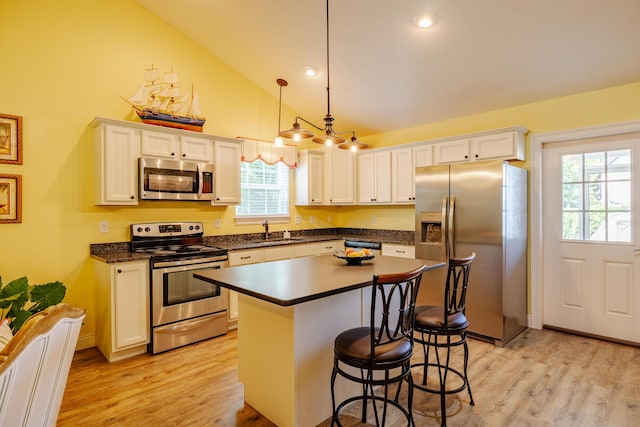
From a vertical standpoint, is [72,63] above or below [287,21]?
below

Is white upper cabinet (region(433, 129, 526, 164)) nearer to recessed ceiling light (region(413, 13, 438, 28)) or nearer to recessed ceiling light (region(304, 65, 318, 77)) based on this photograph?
recessed ceiling light (region(413, 13, 438, 28))

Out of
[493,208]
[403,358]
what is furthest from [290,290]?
[493,208]

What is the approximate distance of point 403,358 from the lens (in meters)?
1.83

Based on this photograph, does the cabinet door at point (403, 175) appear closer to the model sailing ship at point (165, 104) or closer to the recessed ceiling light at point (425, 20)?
the recessed ceiling light at point (425, 20)

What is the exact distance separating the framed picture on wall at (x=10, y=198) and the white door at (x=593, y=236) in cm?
516

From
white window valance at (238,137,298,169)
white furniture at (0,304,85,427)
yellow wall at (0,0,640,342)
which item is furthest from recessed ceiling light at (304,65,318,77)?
white furniture at (0,304,85,427)

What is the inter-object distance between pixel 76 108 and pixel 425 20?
3.33 meters

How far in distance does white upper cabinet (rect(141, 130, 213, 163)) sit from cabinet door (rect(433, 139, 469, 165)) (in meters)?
2.66

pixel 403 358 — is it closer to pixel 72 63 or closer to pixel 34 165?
pixel 34 165

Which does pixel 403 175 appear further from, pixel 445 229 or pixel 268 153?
pixel 268 153

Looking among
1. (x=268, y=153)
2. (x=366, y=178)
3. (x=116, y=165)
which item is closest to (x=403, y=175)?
(x=366, y=178)

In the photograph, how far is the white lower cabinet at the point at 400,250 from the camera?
4.22 metres

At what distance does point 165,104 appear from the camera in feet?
12.2

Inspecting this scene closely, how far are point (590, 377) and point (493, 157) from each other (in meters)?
2.20
